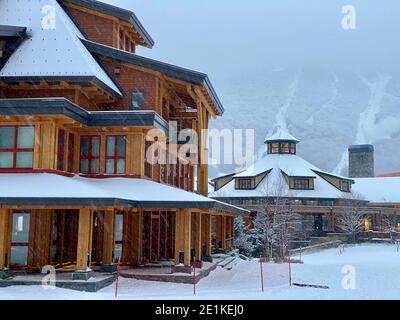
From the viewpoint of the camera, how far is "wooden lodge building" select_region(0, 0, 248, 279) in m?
18.5

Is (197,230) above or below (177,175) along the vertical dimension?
below

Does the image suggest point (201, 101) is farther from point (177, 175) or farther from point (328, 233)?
point (328, 233)

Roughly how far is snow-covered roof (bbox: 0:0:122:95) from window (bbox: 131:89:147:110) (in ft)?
2.49

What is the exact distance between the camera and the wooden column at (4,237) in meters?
17.3

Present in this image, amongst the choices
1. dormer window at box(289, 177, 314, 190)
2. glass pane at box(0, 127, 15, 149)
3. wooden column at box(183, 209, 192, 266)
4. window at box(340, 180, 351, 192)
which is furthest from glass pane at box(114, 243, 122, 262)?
window at box(340, 180, 351, 192)

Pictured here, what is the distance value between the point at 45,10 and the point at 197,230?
12037 mm

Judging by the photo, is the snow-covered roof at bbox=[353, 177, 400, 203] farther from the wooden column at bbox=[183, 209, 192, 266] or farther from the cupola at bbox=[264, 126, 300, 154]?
the wooden column at bbox=[183, 209, 192, 266]

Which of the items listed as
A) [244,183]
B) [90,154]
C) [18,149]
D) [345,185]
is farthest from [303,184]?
[18,149]

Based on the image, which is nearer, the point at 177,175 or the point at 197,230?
the point at 197,230

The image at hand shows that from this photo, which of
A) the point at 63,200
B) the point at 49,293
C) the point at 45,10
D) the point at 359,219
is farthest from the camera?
the point at 359,219

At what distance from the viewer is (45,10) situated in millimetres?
23953

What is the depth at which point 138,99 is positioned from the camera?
76.9 ft

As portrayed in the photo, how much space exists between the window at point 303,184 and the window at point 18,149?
40152 mm
